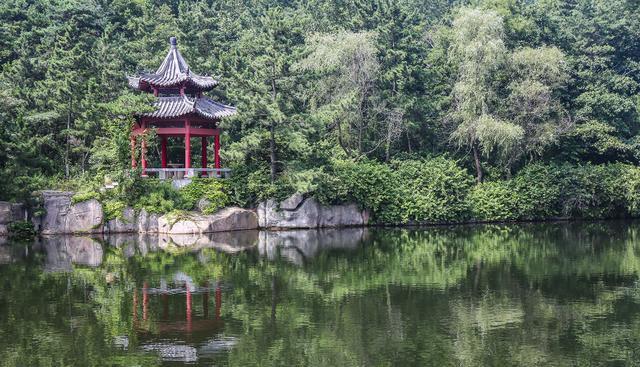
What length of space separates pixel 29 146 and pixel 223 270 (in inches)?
546

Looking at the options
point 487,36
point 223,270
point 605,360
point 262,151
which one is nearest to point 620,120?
point 487,36

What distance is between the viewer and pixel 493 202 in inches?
1389

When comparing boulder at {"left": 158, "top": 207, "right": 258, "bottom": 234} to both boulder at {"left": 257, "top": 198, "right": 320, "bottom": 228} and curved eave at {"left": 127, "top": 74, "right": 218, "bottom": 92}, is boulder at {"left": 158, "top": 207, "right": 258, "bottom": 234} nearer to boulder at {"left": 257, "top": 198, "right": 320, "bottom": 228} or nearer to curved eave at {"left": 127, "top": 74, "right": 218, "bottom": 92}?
boulder at {"left": 257, "top": 198, "right": 320, "bottom": 228}

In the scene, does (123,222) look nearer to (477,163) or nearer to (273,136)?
(273,136)

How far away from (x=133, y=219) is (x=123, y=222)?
40 cm

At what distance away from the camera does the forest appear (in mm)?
31969

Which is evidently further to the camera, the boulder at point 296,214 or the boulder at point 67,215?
the boulder at point 296,214

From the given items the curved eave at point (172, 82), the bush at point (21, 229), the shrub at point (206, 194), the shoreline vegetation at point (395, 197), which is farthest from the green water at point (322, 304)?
the curved eave at point (172, 82)

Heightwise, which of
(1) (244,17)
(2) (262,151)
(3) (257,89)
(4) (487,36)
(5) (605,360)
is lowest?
(5) (605,360)

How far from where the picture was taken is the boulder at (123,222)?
31141 mm

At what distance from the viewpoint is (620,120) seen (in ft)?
129

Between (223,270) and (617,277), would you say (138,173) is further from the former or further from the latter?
(617,277)

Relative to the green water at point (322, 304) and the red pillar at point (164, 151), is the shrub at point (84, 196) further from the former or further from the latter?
the green water at point (322, 304)

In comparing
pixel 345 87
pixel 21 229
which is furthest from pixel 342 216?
pixel 21 229
